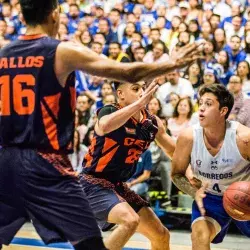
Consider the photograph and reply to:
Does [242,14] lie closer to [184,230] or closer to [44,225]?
[184,230]

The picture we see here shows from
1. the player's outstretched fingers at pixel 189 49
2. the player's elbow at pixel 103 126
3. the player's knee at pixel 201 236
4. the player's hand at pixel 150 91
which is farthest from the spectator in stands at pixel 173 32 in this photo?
the player's outstretched fingers at pixel 189 49

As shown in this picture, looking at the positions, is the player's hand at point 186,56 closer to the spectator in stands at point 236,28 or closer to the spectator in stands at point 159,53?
the spectator in stands at point 159,53

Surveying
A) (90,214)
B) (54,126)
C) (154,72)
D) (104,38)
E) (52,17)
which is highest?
(52,17)

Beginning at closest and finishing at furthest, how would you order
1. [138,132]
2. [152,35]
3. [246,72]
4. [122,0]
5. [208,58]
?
1. [138,132]
2. [246,72]
3. [208,58]
4. [152,35]
5. [122,0]

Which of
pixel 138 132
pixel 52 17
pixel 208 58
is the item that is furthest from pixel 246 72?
pixel 52 17

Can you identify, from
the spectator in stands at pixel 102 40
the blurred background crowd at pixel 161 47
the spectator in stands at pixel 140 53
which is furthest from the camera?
the spectator in stands at pixel 102 40

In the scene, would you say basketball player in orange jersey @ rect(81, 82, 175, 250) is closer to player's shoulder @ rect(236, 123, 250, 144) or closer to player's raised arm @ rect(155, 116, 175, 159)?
player's raised arm @ rect(155, 116, 175, 159)

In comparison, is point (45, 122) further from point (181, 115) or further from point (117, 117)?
A: point (181, 115)

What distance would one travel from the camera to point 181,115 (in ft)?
29.2

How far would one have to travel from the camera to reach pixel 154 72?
3418 mm

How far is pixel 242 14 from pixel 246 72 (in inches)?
96.6

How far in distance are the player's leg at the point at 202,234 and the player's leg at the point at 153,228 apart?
11.7 inches

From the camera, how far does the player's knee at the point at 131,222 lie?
482 cm

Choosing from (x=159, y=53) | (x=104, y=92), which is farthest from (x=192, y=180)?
(x=159, y=53)
